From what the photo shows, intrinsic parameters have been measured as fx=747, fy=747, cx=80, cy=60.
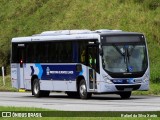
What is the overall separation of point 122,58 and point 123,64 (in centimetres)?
28

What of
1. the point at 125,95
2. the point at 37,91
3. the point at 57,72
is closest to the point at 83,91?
the point at 125,95

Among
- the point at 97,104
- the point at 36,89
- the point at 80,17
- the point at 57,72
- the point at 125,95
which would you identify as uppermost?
the point at 80,17

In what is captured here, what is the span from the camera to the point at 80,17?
5597 centimetres

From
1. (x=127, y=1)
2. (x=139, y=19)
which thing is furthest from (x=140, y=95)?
(x=127, y=1)

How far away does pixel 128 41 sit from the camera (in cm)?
3434

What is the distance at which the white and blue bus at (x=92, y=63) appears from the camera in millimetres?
33844

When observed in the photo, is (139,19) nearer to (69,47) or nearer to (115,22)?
(115,22)

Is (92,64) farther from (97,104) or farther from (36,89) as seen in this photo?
(36,89)

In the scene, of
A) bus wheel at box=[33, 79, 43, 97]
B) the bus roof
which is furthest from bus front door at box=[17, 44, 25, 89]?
bus wheel at box=[33, 79, 43, 97]

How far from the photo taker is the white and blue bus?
33.8 metres

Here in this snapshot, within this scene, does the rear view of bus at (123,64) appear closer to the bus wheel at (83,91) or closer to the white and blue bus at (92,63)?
the white and blue bus at (92,63)

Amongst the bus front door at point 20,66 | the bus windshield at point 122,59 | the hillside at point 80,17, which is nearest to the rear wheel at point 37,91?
the bus front door at point 20,66

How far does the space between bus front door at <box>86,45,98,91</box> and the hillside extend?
9.46 m

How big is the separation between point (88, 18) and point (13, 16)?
32.8ft
